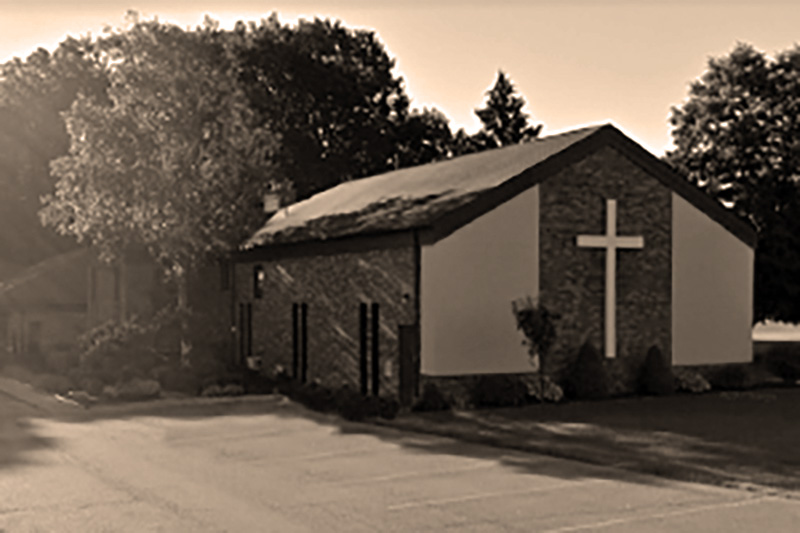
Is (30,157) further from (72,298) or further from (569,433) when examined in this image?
(569,433)

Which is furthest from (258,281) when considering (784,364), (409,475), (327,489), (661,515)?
(661,515)

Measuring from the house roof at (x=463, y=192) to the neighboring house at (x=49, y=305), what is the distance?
10.4 metres

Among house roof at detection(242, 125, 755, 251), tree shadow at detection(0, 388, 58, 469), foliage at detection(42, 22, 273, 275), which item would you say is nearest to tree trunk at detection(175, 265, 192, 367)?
foliage at detection(42, 22, 273, 275)

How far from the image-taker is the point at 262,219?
37.2 meters

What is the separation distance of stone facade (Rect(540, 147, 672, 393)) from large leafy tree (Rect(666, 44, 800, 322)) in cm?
1353

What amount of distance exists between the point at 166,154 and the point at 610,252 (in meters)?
15.1

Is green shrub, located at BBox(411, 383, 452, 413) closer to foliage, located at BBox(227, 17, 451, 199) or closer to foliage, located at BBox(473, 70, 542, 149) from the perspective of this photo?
foliage, located at BBox(227, 17, 451, 199)

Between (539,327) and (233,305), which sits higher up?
(233,305)

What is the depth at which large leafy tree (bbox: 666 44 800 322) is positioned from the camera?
39.9m

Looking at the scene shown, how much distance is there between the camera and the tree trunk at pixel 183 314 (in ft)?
109

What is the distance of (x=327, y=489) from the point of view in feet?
47.0

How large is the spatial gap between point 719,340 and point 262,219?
1690 cm

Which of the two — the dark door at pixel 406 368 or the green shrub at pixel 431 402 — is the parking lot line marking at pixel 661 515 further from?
the dark door at pixel 406 368

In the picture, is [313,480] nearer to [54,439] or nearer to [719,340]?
[54,439]
